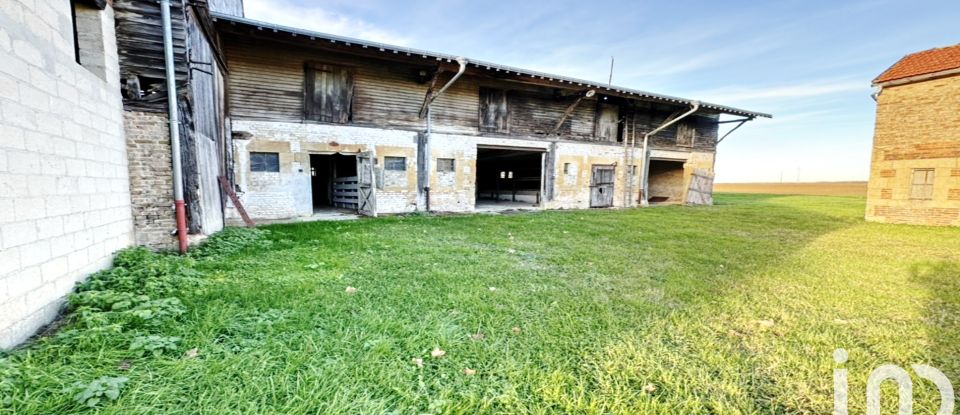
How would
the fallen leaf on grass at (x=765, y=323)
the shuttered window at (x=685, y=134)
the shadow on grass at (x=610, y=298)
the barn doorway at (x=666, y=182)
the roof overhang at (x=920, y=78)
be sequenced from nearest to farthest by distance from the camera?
1. the shadow on grass at (x=610, y=298)
2. the fallen leaf on grass at (x=765, y=323)
3. the roof overhang at (x=920, y=78)
4. the shuttered window at (x=685, y=134)
5. the barn doorway at (x=666, y=182)

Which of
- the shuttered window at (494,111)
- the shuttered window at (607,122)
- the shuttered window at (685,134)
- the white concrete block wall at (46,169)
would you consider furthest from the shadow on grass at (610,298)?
the shuttered window at (685,134)

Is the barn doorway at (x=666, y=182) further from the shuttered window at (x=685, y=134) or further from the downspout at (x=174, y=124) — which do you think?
the downspout at (x=174, y=124)

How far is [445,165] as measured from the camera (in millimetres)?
10891

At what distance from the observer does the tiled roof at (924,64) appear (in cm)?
907

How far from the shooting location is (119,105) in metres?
3.90

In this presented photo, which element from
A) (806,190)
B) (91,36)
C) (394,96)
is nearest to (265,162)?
(394,96)

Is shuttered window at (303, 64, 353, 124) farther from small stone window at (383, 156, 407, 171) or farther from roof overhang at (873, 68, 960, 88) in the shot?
roof overhang at (873, 68, 960, 88)

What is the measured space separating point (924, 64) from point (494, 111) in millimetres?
11987

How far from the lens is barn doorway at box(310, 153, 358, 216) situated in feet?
34.3

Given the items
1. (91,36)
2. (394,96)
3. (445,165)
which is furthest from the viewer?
(445,165)

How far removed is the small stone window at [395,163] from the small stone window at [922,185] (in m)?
14.6

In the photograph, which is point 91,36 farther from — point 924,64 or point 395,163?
point 924,64

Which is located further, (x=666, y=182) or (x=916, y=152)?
(x=666, y=182)

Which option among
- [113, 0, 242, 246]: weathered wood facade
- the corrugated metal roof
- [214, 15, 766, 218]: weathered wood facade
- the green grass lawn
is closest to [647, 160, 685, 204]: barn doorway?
[214, 15, 766, 218]: weathered wood facade
